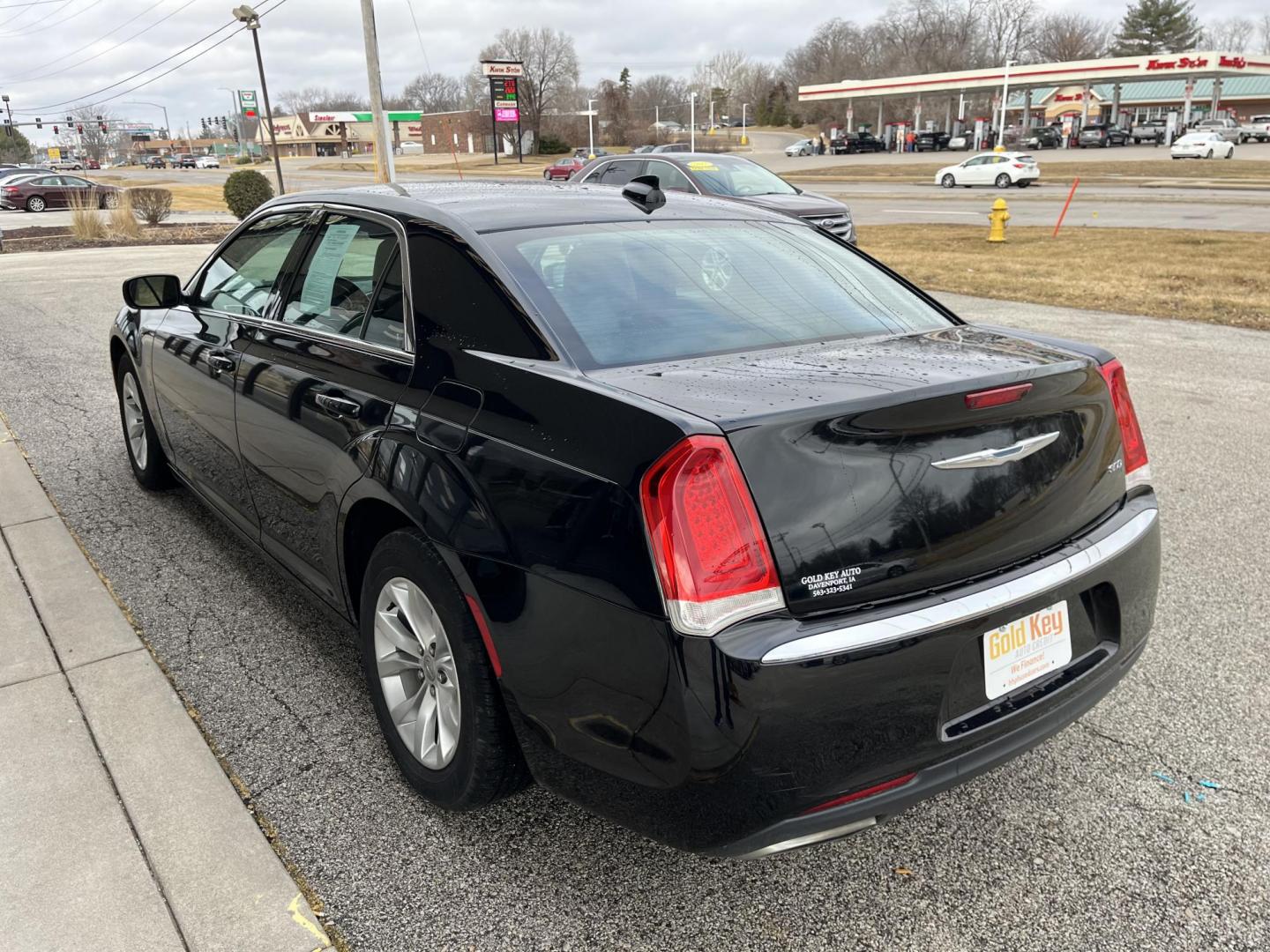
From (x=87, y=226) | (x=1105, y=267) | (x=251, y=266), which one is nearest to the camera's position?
(x=251, y=266)

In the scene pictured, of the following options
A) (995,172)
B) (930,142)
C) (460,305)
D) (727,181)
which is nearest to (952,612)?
(460,305)

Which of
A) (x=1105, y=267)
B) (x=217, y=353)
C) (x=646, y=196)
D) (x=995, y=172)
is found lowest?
(x=1105, y=267)

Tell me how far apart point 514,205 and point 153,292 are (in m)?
2.09

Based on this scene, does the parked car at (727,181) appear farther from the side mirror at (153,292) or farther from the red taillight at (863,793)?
the red taillight at (863,793)

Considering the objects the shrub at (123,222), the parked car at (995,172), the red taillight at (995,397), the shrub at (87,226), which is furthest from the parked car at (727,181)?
the parked car at (995,172)

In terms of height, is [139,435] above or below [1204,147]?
above

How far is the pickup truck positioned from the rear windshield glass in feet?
246

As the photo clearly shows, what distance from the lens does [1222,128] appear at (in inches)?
2330

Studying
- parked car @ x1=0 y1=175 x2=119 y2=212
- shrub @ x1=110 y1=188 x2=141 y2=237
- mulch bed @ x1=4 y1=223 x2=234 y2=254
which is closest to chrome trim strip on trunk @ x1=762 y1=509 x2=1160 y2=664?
mulch bed @ x1=4 y1=223 x2=234 y2=254

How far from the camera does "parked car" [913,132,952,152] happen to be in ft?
236

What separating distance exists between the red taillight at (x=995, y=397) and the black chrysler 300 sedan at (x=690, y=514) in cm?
1

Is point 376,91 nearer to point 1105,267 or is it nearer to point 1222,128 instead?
point 1105,267

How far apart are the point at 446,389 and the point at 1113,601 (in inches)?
70.2

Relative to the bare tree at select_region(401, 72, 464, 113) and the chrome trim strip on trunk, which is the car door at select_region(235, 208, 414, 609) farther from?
the bare tree at select_region(401, 72, 464, 113)
